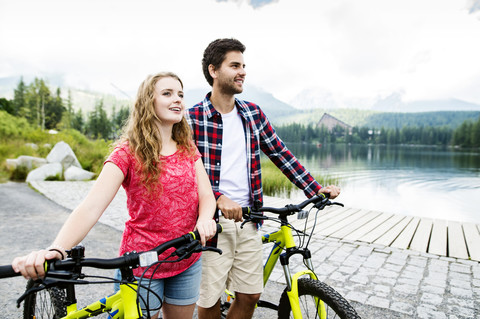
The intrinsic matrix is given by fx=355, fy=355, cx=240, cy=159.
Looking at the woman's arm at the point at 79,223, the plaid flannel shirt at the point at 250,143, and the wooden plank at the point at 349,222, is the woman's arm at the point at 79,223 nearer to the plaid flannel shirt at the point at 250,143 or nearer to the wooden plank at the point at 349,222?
the plaid flannel shirt at the point at 250,143

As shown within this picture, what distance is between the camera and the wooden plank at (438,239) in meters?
5.22

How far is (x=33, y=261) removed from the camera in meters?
1.13

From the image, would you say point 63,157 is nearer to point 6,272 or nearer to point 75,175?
point 75,175

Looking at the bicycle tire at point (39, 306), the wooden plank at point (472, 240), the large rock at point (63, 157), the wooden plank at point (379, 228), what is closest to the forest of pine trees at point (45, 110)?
the large rock at point (63, 157)

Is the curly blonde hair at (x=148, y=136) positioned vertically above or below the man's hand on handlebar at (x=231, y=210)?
above

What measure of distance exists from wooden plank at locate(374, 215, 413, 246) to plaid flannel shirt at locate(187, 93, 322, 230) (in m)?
3.63

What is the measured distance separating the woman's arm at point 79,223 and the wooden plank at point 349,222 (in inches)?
198

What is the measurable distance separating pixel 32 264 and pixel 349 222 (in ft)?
21.4

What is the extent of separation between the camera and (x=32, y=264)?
1.13 metres

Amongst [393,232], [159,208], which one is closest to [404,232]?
[393,232]

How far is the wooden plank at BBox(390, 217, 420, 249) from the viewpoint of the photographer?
559 centimetres

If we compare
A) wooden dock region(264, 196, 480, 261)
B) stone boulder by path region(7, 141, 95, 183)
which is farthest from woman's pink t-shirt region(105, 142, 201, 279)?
stone boulder by path region(7, 141, 95, 183)

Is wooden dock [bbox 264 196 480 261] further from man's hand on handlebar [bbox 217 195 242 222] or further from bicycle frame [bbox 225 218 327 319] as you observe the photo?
man's hand on handlebar [bbox 217 195 242 222]

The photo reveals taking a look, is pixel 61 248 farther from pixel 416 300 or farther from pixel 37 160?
pixel 37 160
